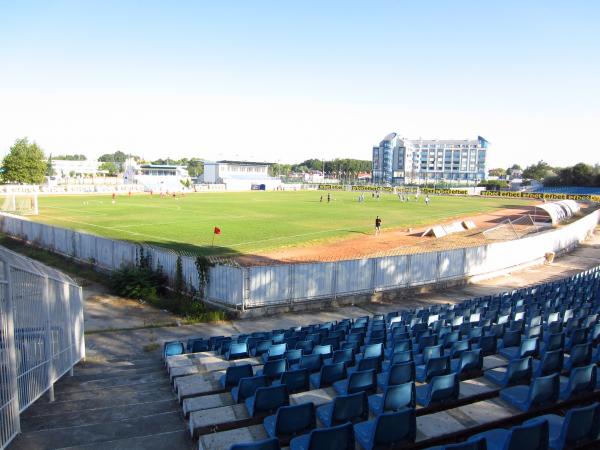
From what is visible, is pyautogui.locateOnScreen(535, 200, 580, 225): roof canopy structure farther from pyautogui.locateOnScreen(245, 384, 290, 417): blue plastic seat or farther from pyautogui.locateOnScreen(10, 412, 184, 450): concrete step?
pyautogui.locateOnScreen(10, 412, 184, 450): concrete step

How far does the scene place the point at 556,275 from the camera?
2386cm

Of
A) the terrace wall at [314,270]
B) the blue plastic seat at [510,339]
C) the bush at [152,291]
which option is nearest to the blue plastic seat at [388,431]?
the blue plastic seat at [510,339]

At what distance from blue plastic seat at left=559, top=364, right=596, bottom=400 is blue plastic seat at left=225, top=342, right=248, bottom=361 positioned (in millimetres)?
5787

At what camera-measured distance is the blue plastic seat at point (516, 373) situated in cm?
710

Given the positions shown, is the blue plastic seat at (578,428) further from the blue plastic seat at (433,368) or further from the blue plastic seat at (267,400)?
the blue plastic seat at (267,400)

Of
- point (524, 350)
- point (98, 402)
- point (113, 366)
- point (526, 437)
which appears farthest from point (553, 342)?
point (113, 366)

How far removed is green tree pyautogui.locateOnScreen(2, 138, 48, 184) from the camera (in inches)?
2867

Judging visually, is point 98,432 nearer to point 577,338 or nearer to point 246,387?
point 246,387

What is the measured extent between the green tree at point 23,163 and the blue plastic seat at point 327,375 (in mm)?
78981

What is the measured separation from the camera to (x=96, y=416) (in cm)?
742

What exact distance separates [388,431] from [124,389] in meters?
5.63

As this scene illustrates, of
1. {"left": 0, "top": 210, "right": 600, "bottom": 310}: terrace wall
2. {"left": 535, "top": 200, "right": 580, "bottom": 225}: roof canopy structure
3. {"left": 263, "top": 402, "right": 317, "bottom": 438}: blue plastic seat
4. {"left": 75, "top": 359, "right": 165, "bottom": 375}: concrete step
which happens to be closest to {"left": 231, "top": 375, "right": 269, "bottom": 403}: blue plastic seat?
{"left": 263, "top": 402, "right": 317, "bottom": 438}: blue plastic seat

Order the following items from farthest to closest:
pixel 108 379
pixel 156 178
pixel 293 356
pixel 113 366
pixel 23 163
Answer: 1. pixel 156 178
2. pixel 23 163
3. pixel 113 366
4. pixel 108 379
5. pixel 293 356

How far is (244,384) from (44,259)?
23030 mm
